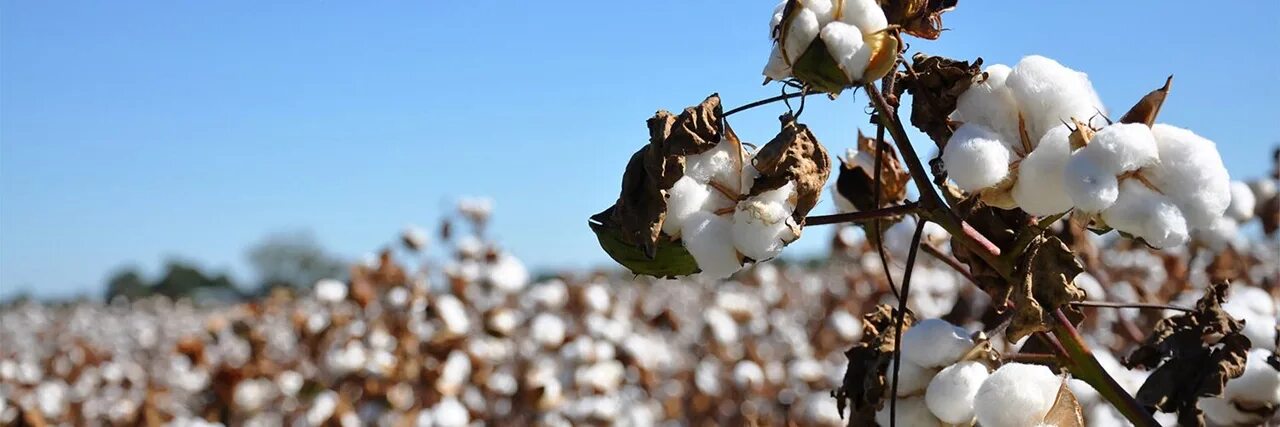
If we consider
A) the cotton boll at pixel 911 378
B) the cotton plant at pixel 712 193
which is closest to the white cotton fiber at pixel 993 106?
the cotton plant at pixel 712 193

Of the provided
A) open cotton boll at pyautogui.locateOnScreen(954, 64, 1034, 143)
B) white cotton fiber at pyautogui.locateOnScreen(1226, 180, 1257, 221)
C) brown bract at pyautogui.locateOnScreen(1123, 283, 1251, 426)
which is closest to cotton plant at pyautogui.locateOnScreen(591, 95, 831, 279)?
open cotton boll at pyautogui.locateOnScreen(954, 64, 1034, 143)

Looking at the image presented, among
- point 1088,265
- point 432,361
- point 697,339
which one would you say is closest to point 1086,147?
point 1088,265

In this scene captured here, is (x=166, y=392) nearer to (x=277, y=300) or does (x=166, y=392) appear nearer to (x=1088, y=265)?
(x=277, y=300)

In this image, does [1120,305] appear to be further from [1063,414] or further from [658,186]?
[658,186]

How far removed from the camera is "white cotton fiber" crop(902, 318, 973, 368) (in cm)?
86

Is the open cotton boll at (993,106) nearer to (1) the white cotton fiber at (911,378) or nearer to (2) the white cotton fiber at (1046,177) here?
(2) the white cotton fiber at (1046,177)

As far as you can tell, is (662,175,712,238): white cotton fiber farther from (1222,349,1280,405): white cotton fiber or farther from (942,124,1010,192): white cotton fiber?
(1222,349,1280,405): white cotton fiber

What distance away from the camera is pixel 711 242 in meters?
0.76

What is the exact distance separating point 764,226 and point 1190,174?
10.5 inches

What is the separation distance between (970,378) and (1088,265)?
134 cm

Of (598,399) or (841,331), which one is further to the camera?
(841,331)

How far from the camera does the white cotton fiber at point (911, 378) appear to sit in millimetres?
878

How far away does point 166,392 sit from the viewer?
4.01m

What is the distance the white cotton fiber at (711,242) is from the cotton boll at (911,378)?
195 mm
